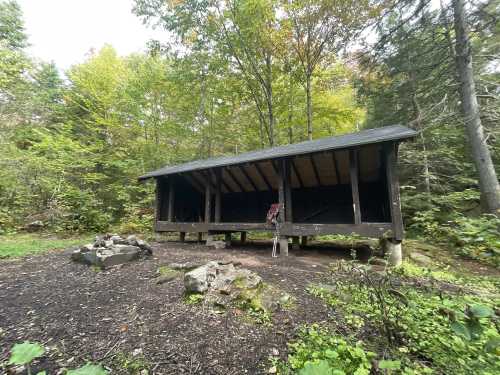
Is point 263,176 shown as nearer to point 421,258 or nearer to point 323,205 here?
point 323,205

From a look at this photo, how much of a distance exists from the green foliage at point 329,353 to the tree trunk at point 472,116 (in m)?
6.89

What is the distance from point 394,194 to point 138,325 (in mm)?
4978

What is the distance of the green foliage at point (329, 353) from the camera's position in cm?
152

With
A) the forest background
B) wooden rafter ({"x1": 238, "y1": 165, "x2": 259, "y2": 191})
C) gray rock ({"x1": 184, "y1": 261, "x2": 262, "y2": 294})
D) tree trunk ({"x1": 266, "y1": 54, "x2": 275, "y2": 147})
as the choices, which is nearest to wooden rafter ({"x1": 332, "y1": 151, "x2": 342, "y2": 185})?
the forest background

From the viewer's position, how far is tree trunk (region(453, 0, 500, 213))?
19.3ft

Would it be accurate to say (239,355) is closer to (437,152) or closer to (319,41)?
(437,152)

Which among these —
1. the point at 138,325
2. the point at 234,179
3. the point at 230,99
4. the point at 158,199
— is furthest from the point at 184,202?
the point at 138,325

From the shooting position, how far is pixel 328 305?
252cm

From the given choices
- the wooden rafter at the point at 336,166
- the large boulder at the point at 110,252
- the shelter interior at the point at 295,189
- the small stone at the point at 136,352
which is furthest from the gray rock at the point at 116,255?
the wooden rafter at the point at 336,166

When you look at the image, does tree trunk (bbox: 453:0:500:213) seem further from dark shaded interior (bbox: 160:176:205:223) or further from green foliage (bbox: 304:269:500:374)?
dark shaded interior (bbox: 160:176:205:223)

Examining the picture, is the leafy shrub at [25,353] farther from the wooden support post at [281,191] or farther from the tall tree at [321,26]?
the tall tree at [321,26]

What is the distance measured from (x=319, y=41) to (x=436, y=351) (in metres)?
11.9

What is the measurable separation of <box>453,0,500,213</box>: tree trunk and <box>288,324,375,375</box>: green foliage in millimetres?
6894

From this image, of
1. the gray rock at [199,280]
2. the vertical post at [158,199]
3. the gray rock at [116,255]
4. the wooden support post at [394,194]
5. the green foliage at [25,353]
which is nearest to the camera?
the green foliage at [25,353]
